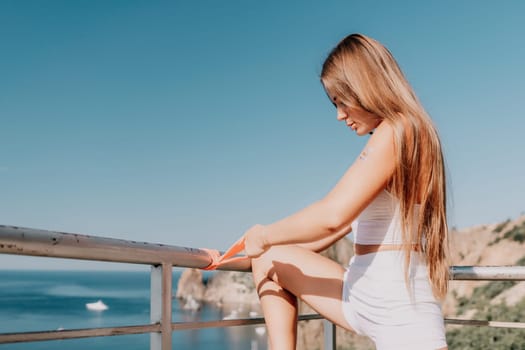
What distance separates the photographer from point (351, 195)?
141cm

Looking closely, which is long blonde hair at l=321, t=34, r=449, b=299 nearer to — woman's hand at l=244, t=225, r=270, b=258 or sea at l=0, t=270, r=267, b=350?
woman's hand at l=244, t=225, r=270, b=258

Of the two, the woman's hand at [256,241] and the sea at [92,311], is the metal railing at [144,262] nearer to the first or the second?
the woman's hand at [256,241]

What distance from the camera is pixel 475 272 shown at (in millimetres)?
2203

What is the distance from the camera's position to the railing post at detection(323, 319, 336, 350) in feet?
7.64

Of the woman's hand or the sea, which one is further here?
the sea

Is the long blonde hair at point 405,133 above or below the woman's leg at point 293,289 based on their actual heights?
above

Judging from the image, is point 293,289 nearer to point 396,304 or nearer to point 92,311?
point 396,304

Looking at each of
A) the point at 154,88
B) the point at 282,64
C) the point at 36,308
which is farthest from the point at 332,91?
the point at 36,308

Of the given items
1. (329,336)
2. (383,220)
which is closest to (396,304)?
(383,220)

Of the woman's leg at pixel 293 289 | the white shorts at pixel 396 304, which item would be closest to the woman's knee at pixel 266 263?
the woman's leg at pixel 293 289

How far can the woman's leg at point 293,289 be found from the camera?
174cm

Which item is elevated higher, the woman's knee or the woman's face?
the woman's face

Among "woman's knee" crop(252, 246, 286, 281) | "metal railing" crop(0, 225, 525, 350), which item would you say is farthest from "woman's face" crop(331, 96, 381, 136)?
"metal railing" crop(0, 225, 525, 350)

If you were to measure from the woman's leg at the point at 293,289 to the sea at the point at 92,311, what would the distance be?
133 feet
